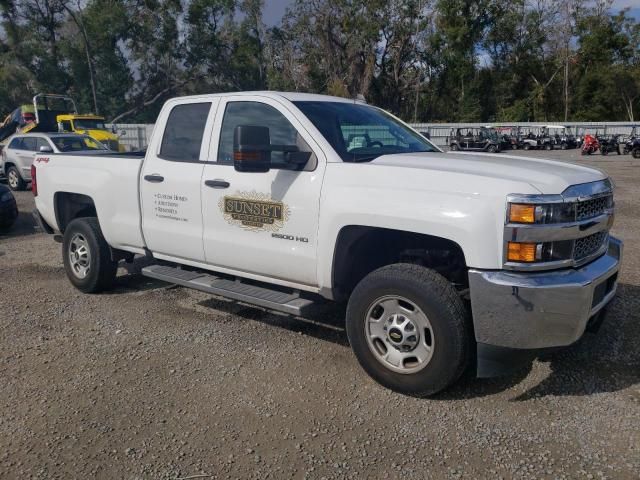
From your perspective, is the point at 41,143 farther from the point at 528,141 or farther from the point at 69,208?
the point at 528,141

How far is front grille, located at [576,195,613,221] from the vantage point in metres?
3.42

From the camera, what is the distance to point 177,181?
194 inches

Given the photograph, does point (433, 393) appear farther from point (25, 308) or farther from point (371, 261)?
point (25, 308)

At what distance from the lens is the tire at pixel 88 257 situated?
5.83m

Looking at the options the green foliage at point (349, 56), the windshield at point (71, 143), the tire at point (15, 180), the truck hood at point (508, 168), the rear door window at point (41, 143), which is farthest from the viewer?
the green foliage at point (349, 56)

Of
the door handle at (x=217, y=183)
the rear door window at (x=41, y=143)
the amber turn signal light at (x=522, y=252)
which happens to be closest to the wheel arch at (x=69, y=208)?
the door handle at (x=217, y=183)

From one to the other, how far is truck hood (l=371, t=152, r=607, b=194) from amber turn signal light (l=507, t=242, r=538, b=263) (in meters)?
0.33

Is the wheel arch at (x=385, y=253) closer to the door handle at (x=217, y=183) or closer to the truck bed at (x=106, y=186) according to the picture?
the door handle at (x=217, y=183)

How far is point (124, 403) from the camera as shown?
377cm

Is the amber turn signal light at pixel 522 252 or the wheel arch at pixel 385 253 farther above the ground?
the amber turn signal light at pixel 522 252

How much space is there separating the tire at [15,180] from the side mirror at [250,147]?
14548 millimetres

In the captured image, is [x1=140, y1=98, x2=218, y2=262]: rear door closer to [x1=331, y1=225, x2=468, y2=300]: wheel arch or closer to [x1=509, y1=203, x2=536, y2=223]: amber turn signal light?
[x1=331, y1=225, x2=468, y2=300]: wheel arch

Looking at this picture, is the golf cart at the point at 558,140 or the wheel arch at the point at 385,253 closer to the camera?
the wheel arch at the point at 385,253

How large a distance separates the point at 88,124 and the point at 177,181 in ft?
71.1
